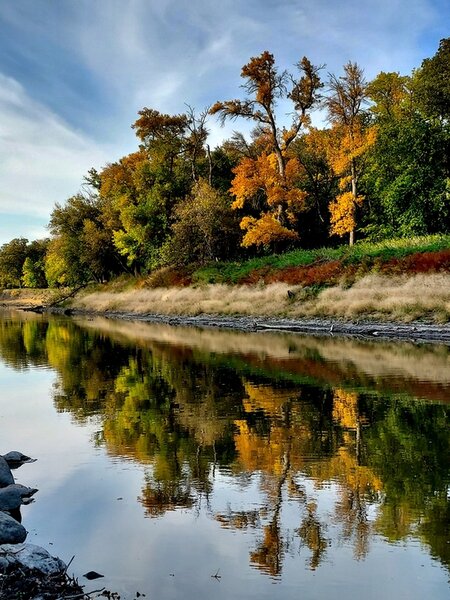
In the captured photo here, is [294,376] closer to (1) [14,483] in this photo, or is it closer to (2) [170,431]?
(2) [170,431]

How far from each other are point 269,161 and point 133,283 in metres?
17.6

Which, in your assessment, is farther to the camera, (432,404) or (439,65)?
(439,65)

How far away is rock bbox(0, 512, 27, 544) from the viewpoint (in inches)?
224

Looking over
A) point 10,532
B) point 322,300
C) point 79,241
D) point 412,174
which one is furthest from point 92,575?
point 79,241

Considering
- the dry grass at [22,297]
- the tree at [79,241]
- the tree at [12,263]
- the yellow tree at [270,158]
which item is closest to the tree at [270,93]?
the yellow tree at [270,158]

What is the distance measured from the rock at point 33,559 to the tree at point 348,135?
34098 millimetres

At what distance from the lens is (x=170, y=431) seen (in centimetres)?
1030

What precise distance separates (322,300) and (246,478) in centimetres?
2229

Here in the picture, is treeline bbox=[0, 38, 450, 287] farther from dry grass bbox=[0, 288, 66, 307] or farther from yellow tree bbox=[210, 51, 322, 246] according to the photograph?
dry grass bbox=[0, 288, 66, 307]

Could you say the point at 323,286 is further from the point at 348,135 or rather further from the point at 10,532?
the point at 10,532

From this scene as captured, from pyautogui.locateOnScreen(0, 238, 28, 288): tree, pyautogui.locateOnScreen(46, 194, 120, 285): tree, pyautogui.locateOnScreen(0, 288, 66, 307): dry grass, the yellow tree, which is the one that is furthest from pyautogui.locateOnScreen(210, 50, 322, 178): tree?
pyautogui.locateOnScreen(0, 238, 28, 288): tree

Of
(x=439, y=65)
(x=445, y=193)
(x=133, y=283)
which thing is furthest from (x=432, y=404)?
(x=133, y=283)

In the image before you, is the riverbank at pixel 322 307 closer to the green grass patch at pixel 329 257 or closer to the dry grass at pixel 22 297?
the green grass patch at pixel 329 257

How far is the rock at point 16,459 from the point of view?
881 centimetres
